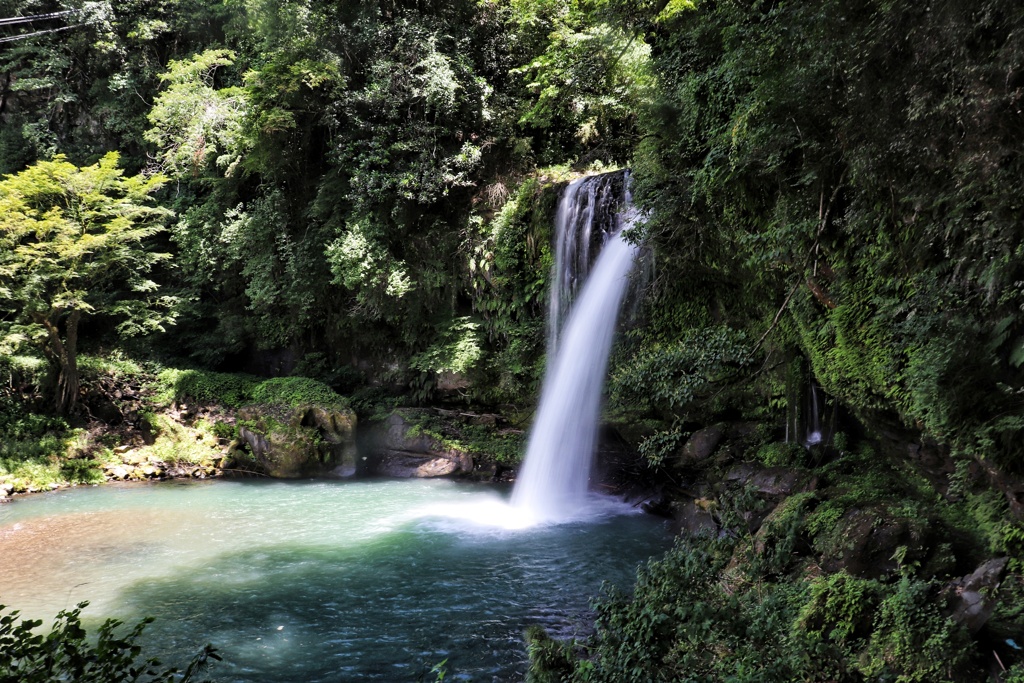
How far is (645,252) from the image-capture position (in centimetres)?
984

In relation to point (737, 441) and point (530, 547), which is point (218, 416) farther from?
point (737, 441)

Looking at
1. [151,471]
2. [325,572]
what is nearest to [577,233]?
[325,572]

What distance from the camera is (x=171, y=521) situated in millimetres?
9961

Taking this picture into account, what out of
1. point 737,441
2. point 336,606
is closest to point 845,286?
point 737,441

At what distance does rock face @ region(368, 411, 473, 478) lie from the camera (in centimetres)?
1277

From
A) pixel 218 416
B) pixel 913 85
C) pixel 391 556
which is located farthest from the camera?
pixel 218 416

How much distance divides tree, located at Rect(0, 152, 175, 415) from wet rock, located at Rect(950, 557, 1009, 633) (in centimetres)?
1406

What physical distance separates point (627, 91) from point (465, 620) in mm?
10422

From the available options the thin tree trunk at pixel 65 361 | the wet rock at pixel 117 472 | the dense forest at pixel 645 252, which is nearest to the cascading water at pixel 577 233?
the dense forest at pixel 645 252

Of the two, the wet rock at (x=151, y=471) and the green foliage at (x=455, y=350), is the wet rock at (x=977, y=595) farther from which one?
the wet rock at (x=151, y=471)

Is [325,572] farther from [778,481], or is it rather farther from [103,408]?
[103,408]

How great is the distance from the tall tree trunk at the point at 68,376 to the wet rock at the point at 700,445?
40.9 ft

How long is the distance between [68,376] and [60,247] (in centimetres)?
303

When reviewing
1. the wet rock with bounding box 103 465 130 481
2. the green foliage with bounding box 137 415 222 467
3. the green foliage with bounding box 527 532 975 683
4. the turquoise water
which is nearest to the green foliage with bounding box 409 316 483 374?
the turquoise water
